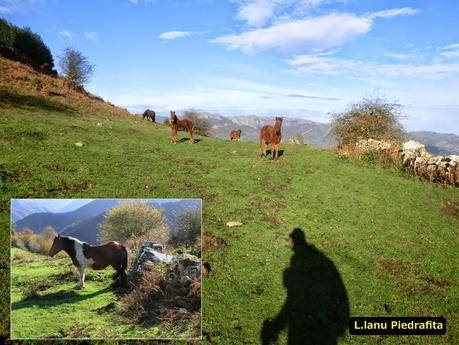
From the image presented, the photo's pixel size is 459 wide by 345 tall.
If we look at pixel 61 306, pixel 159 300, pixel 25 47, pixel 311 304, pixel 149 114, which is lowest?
pixel 311 304

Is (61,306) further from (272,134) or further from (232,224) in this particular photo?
(272,134)

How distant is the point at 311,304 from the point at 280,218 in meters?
3.94

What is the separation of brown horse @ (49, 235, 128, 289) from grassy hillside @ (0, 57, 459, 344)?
2.27 metres

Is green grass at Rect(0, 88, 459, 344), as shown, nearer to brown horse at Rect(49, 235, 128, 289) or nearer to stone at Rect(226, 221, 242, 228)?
stone at Rect(226, 221, 242, 228)

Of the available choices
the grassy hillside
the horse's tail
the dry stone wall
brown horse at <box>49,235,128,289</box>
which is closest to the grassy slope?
brown horse at <box>49,235,128,289</box>

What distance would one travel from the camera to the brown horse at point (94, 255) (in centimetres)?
595

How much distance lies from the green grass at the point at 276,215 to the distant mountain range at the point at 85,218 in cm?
105

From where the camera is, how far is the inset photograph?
5832mm

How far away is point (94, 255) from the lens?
19.9 ft

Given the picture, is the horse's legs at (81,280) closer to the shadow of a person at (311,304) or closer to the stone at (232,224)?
the shadow of a person at (311,304)

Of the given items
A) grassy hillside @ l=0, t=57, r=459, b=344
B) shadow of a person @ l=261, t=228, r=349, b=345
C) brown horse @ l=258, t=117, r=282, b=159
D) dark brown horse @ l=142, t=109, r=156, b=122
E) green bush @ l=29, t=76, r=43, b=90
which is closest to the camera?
shadow of a person @ l=261, t=228, r=349, b=345

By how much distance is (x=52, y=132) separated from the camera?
59.1ft

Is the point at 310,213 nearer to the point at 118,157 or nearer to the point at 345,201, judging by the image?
the point at 345,201

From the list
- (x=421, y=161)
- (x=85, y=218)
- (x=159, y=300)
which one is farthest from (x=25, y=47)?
(x=159, y=300)
